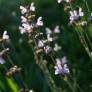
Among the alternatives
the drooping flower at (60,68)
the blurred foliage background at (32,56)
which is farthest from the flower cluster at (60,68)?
the blurred foliage background at (32,56)

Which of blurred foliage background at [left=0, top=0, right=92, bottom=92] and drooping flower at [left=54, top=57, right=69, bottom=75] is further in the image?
blurred foliage background at [left=0, top=0, right=92, bottom=92]

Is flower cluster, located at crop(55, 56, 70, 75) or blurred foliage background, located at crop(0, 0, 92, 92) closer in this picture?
flower cluster, located at crop(55, 56, 70, 75)

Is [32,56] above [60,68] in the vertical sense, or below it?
below

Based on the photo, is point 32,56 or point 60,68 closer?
point 60,68

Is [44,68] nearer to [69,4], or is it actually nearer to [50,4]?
[69,4]

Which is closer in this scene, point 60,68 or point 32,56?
point 60,68

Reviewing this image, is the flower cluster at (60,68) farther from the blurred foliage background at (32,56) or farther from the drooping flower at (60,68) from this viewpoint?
the blurred foliage background at (32,56)

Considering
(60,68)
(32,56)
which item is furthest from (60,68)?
(32,56)

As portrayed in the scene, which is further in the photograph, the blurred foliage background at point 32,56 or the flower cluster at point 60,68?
the blurred foliage background at point 32,56

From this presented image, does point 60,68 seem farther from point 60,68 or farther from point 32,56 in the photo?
point 32,56

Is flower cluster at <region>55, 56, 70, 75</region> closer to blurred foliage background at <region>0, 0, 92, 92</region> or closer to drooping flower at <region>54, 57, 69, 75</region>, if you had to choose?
drooping flower at <region>54, 57, 69, 75</region>

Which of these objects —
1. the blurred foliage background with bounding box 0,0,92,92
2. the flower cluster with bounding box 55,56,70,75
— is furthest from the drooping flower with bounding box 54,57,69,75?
the blurred foliage background with bounding box 0,0,92,92
